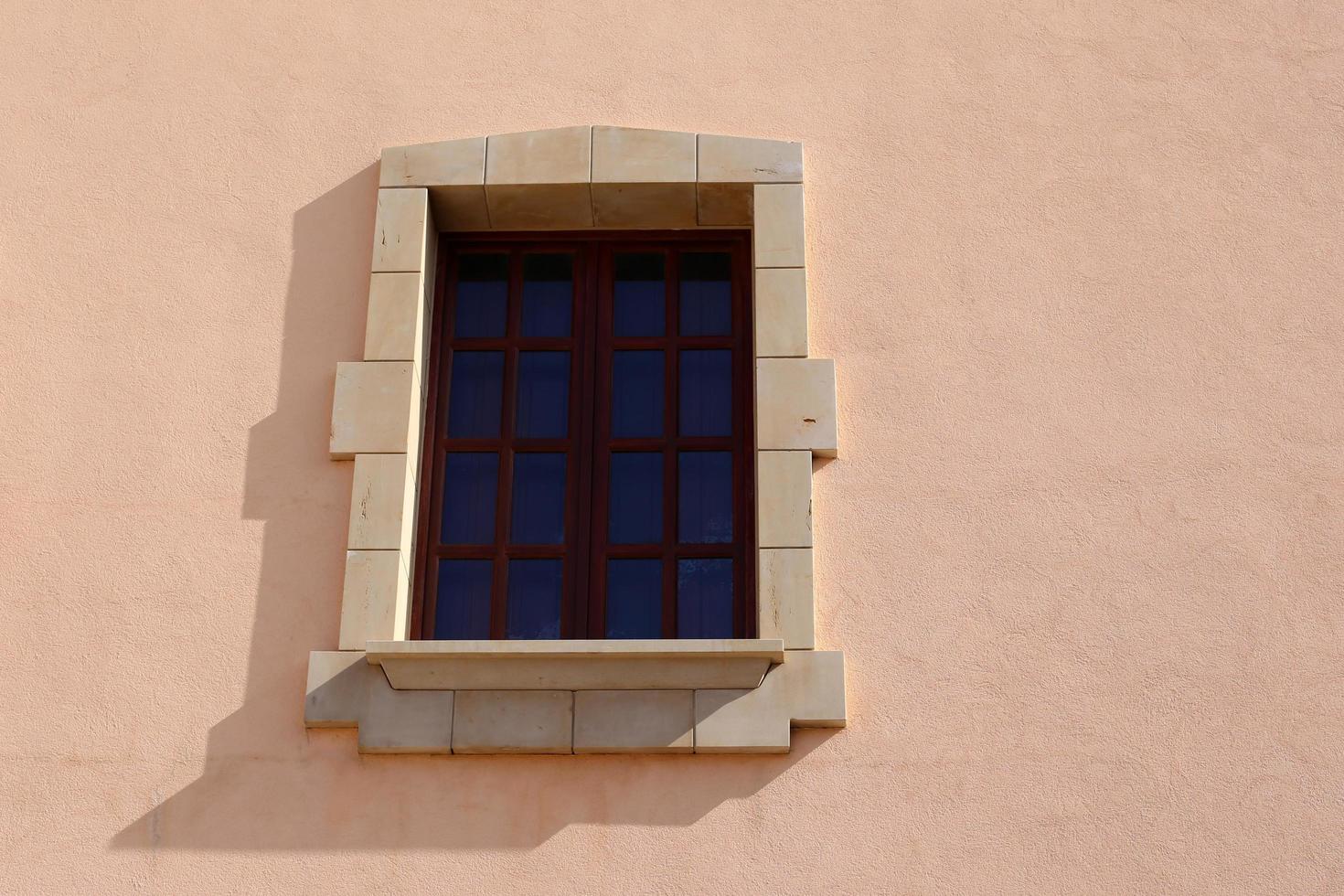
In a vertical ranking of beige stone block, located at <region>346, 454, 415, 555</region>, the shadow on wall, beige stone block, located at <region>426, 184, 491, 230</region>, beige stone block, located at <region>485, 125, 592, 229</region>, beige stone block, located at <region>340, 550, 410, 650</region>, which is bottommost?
the shadow on wall

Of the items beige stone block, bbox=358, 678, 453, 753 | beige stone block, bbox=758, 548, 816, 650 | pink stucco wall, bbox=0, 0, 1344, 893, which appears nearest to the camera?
pink stucco wall, bbox=0, 0, 1344, 893

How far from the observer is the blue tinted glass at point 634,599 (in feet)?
23.2

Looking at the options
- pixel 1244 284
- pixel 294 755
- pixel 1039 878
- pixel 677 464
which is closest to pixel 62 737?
pixel 294 755

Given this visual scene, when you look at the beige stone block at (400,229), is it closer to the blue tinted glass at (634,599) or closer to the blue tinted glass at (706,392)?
the blue tinted glass at (706,392)

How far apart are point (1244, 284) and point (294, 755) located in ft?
12.6

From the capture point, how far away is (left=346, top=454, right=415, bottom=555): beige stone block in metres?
6.88

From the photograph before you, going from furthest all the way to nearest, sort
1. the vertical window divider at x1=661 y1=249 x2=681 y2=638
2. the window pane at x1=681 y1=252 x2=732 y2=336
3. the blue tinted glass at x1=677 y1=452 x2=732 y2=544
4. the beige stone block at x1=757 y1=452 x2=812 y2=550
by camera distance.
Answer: the window pane at x1=681 y1=252 x2=732 y2=336
the blue tinted glass at x1=677 y1=452 x2=732 y2=544
the vertical window divider at x1=661 y1=249 x2=681 y2=638
the beige stone block at x1=757 y1=452 x2=812 y2=550

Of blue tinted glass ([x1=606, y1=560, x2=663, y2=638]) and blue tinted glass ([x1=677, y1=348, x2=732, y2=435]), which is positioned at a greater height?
blue tinted glass ([x1=677, y1=348, x2=732, y2=435])

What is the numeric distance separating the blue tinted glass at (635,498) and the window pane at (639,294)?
55 cm

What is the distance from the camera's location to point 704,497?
727 cm

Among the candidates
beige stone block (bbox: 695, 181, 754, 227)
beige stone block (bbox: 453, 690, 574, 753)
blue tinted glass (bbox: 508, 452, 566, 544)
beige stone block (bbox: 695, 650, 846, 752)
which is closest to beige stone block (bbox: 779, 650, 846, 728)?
beige stone block (bbox: 695, 650, 846, 752)

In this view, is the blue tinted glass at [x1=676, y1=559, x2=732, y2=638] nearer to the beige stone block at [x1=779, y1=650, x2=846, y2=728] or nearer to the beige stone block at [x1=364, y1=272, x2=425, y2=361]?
the beige stone block at [x1=779, y1=650, x2=846, y2=728]

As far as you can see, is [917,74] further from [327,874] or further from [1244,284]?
[327,874]

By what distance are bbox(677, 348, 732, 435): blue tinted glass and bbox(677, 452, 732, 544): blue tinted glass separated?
0.38 feet
